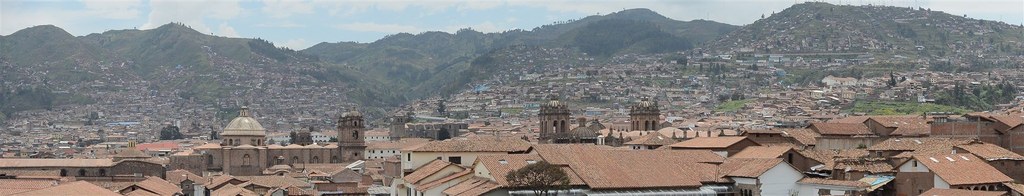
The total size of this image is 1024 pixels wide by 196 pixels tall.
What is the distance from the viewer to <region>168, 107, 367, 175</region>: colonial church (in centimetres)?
10062

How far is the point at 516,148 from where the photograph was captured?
164 feet

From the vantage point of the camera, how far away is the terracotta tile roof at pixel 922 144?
46.6 metres

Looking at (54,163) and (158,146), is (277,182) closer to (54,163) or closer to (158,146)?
(54,163)

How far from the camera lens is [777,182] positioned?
44812 millimetres

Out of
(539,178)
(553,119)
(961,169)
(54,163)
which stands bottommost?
(54,163)

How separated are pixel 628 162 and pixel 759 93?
11994 cm

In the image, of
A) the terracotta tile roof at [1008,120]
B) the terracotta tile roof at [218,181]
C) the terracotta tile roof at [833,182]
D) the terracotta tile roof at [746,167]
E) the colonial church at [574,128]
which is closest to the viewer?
the terracotta tile roof at [833,182]

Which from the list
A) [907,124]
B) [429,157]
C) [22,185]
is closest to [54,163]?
[22,185]

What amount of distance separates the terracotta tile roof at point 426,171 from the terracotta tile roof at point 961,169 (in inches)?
564

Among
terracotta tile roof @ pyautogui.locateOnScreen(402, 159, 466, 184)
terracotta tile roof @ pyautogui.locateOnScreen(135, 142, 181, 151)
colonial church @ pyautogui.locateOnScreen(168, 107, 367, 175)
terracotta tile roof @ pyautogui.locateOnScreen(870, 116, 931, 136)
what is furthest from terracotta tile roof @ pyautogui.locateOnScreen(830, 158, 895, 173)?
terracotta tile roof @ pyautogui.locateOnScreen(135, 142, 181, 151)

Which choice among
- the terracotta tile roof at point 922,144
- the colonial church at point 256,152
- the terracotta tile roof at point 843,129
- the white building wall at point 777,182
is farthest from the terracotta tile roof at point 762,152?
the colonial church at point 256,152

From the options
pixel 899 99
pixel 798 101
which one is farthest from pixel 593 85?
pixel 899 99

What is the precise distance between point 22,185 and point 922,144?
96.0 ft

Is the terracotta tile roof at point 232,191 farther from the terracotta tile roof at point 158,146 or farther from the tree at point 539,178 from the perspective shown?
the terracotta tile roof at point 158,146
